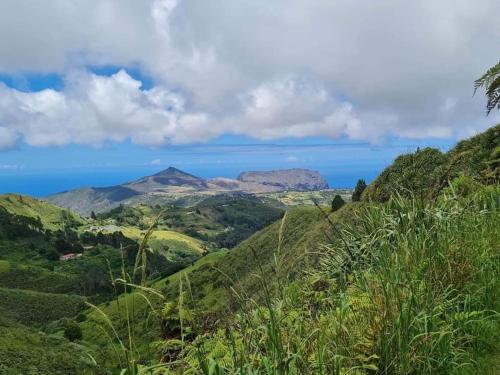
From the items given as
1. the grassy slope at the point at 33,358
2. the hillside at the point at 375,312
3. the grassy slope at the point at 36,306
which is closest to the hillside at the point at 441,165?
the hillside at the point at 375,312

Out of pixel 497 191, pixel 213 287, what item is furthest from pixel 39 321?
pixel 497 191

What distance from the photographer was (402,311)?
16.3ft

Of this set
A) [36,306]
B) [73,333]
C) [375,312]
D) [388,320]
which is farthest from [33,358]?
[36,306]

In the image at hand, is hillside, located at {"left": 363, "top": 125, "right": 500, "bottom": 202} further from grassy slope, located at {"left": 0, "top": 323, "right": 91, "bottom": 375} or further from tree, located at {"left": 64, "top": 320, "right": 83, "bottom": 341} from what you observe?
tree, located at {"left": 64, "top": 320, "right": 83, "bottom": 341}

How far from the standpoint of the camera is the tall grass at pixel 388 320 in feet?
15.0

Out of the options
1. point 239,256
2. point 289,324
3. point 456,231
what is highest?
point 456,231

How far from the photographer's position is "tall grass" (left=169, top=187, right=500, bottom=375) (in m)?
4.59

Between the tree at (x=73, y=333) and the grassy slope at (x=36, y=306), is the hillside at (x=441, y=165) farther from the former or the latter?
the grassy slope at (x=36, y=306)

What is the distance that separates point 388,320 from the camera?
525cm

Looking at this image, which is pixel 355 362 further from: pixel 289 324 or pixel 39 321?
pixel 39 321

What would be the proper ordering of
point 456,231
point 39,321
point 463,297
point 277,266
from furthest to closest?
point 39,321 < point 456,231 < point 463,297 < point 277,266

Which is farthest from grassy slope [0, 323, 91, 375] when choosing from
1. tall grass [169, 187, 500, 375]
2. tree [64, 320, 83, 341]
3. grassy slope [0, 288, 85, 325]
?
grassy slope [0, 288, 85, 325]

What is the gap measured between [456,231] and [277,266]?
4301 millimetres

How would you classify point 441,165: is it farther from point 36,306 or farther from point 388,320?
point 36,306
